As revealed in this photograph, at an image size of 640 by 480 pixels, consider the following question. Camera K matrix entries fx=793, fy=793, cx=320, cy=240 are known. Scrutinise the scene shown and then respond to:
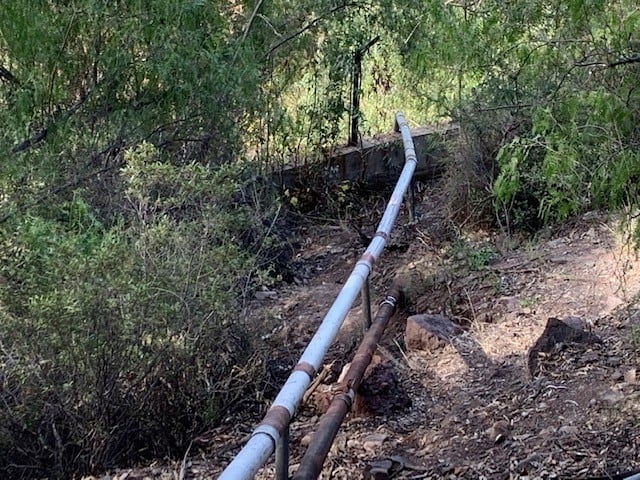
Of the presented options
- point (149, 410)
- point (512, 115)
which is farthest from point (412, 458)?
point (512, 115)

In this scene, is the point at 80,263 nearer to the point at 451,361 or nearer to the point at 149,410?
the point at 149,410

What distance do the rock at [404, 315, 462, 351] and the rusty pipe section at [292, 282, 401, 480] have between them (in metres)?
0.18

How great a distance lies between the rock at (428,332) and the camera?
4.36 metres

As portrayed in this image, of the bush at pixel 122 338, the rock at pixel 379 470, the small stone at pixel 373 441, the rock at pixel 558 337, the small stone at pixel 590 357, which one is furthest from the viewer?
the rock at pixel 558 337

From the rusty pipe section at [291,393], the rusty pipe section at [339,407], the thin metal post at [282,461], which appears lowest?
the rusty pipe section at [339,407]

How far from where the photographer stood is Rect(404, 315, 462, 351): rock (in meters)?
4.36

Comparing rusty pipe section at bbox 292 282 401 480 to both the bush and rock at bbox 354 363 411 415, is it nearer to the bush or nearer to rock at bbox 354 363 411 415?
rock at bbox 354 363 411 415

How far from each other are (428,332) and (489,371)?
459 mm

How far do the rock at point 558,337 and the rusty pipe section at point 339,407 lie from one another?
2.58 feet

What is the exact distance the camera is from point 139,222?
433cm

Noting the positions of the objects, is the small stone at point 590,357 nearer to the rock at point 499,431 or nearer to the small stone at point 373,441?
the rock at point 499,431

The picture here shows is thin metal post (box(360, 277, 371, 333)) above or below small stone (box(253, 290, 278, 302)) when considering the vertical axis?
above

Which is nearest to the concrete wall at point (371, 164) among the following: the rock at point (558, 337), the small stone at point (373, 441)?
the rock at point (558, 337)

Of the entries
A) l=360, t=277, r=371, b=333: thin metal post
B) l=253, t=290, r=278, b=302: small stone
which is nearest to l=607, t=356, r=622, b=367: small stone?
l=360, t=277, r=371, b=333: thin metal post
